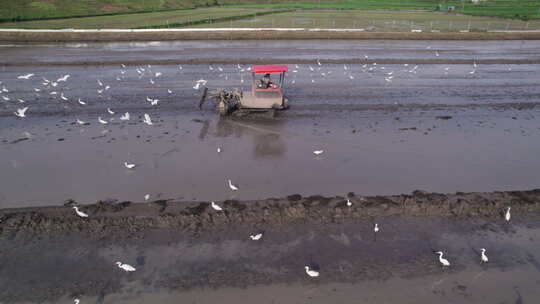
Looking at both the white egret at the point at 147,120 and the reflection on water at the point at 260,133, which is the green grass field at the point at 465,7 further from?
the white egret at the point at 147,120

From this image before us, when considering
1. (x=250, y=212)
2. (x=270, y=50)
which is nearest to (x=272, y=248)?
(x=250, y=212)

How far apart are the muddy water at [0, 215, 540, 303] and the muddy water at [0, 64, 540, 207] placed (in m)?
1.84

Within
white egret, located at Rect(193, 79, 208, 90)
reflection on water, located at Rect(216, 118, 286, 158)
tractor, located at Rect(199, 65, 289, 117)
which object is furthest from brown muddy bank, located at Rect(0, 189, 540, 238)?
white egret, located at Rect(193, 79, 208, 90)

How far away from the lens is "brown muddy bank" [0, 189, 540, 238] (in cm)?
859

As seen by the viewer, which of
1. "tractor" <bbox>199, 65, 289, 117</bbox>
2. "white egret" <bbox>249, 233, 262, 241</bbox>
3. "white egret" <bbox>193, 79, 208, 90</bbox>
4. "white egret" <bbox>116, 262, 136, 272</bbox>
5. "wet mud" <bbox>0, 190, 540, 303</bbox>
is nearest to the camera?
"wet mud" <bbox>0, 190, 540, 303</bbox>

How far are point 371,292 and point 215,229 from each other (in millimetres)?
3711

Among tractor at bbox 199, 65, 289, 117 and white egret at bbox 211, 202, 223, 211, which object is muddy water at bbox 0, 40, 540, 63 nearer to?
tractor at bbox 199, 65, 289, 117

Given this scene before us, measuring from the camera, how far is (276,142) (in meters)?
13.5

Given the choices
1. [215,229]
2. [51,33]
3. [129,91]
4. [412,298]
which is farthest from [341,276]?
[51,33]

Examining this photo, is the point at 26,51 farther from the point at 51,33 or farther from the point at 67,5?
the point at 67,5

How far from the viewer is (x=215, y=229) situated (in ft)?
28.1

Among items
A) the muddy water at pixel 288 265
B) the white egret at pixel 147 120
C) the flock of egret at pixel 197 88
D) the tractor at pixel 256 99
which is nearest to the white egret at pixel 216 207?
the flock of egret at pixel 197 88

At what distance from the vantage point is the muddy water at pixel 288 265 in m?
6.89

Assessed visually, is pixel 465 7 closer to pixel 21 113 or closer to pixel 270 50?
pixel 270 50
